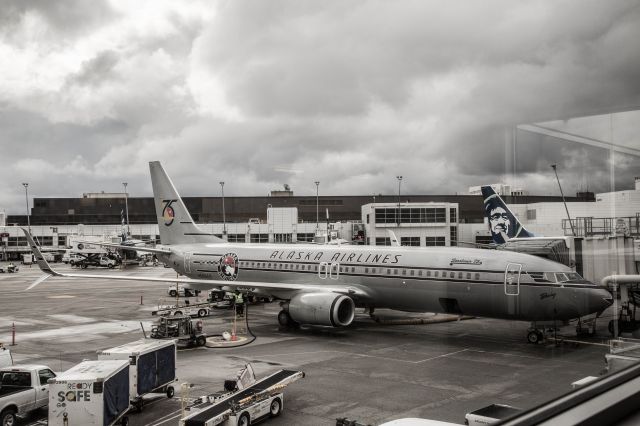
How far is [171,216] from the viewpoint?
2169cm

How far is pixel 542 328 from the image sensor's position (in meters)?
12.9

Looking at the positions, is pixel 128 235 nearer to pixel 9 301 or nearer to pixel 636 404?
pixel 9 301

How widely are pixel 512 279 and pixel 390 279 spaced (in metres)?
3.42

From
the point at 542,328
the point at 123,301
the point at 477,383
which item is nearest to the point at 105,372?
the point at 477,383

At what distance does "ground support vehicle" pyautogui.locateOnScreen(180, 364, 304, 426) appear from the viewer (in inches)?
272

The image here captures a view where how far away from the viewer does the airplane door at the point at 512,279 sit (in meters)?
12.7

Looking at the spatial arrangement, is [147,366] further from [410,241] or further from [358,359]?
[410,241]

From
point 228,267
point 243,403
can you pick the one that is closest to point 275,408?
point 243,403

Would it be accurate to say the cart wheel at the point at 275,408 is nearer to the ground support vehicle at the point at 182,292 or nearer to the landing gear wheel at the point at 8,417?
the landing gear wheel at the point at 8,417

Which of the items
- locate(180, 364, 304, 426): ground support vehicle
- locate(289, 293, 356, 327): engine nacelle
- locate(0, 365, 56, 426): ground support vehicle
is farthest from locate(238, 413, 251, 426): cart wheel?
locate(289, 293, 356, 327): engine nacelle

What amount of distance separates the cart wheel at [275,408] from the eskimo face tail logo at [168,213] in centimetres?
1492

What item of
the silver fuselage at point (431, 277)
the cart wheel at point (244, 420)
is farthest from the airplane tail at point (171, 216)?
the cart wheel at point (244, 420)

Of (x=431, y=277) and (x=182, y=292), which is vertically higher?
(x=431, y=277)

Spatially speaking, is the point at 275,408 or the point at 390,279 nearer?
the point at 275,408
